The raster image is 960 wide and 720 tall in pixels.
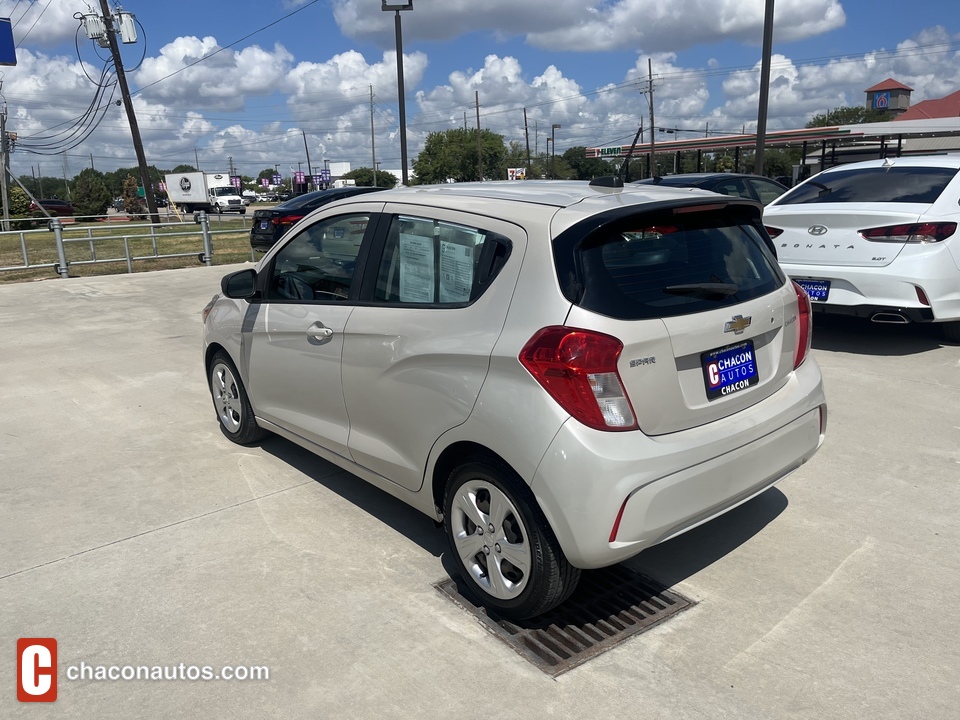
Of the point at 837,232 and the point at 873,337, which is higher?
the point at 837,232

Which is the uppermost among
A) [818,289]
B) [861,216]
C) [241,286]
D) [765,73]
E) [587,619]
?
[765,73]

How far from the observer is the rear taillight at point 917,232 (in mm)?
6617

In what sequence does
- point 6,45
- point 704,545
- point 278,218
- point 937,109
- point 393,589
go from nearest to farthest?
point 393,589, point 704,545, point 6,45, point 278,218, point 937,109

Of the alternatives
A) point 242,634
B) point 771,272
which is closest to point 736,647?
point 771,272

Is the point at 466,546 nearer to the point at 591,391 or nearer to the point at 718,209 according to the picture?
the point at 591,391

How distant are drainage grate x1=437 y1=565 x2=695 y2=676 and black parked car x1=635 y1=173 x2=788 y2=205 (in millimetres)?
7013

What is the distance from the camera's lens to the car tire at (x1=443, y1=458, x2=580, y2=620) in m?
2.91

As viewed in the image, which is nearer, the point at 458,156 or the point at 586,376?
the point at 586,376

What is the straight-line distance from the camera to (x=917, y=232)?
6.64 meters

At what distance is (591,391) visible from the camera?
2746mm

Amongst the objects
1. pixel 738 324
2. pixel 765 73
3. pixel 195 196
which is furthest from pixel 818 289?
pixel 195 196

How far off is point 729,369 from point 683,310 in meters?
0.34

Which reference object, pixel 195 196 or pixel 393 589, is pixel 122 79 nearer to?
pixel 393 589

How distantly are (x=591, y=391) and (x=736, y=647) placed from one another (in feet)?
3.84
